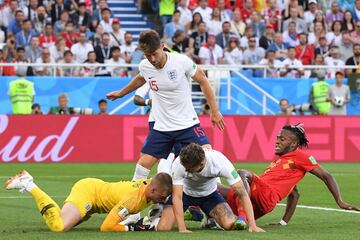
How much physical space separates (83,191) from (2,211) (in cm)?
271

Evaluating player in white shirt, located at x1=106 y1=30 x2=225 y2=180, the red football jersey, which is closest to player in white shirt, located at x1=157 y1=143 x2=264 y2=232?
the red football jersey

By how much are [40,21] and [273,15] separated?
7283 millimetres

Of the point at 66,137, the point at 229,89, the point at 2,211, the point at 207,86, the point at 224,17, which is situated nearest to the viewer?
the point at 207,86

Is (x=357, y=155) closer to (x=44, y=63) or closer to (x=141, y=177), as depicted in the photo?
(x=44, y=63)

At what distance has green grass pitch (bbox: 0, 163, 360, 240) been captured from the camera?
11.8 metres

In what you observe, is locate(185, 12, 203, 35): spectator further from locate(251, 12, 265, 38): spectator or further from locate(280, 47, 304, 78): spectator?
locate(280, 47, 304, 78): spectator

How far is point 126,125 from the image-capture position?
2723 cm

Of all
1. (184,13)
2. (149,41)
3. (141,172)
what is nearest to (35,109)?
(184,13)

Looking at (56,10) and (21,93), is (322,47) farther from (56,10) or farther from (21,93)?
(21,93)

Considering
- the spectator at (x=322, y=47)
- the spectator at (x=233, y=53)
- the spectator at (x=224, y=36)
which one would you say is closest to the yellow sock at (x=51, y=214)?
the spectator at (x=233, y=53)

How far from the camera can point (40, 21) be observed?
2991 centimetres

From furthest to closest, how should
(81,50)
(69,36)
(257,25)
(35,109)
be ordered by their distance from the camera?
(257,25) → (69,36) → (81,50) → (35,109)

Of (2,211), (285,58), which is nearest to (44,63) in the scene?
(285,58)

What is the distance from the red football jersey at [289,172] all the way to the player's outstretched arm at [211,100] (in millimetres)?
864
